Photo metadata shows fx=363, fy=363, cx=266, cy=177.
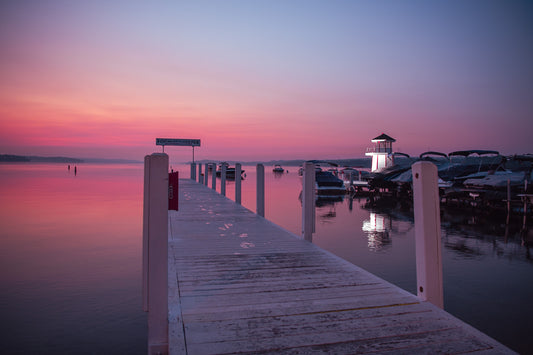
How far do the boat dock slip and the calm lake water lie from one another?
198 cm

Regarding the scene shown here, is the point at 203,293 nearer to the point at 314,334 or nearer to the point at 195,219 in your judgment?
the point at 314,334

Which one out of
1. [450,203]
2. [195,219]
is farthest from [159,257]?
[450,203]

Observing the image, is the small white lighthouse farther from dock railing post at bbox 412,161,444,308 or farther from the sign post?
dock railing post at bbox 412,161,444,308

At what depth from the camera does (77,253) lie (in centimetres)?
1067

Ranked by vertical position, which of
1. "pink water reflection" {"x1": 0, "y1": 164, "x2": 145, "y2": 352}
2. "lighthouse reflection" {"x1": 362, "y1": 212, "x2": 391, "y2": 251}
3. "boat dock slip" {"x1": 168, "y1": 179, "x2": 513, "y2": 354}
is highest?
"boat dock slip" {"x1": 168, "y1": 179, "x2": 513, "y2": 354}

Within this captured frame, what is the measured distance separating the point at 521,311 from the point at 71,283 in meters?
9.04

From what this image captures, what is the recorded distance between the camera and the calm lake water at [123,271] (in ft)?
18.4

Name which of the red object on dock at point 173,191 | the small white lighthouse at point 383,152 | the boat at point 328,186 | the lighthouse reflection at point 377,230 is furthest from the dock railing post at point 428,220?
the small white lighthouse at point 383,152

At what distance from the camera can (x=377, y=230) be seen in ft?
53.3

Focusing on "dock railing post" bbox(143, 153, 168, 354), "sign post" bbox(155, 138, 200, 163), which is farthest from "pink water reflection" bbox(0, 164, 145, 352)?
"sign post" bbox(155, 138, 200, 163)

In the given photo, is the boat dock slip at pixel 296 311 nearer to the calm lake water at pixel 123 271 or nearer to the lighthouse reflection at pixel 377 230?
the calm lake water at pixel 123 271

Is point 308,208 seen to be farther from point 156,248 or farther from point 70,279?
point 70,279

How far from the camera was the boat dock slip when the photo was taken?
109 inches

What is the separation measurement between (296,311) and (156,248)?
1421mm
